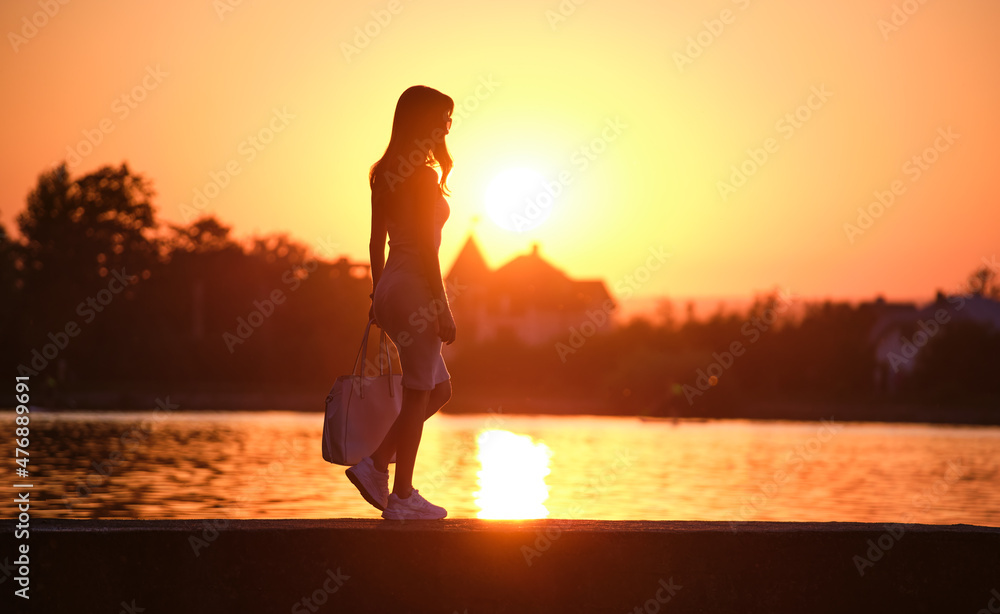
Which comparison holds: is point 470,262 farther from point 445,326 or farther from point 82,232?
point 445,326

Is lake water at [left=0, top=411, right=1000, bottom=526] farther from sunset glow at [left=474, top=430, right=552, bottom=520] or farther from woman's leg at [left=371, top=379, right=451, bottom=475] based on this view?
woman's leg at [left=371, top=379, right=451, bottom=475]

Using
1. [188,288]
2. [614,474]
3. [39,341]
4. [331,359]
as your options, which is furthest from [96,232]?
[614,474]

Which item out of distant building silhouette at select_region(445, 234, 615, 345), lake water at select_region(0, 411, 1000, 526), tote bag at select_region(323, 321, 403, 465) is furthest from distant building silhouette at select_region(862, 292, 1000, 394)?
tote bag at select_region(323, 321, 403, 465)

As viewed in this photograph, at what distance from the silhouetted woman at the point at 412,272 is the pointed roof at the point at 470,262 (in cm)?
8607

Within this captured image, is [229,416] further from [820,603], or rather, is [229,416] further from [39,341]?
[820,603]

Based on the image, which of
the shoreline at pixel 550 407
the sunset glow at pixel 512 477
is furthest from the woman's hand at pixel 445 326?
the shoreline at pixel 550 407

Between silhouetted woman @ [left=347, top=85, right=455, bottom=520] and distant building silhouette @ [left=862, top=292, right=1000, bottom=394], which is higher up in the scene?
distant building silhouette @ [left=862, top=292, right=1000, bottom=394]

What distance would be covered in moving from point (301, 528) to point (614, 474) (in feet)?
56.0

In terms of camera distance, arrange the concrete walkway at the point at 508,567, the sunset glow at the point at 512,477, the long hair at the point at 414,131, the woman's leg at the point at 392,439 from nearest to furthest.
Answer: the concrete walkway at the point at 508,567 → the long hair at the point at 414,131 → the woman's leg at the point at 392,439 → the sunset glow at the point at 512,477

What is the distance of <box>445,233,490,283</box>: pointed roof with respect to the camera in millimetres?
92312

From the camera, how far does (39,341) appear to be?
183ft

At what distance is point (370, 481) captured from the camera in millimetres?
5918

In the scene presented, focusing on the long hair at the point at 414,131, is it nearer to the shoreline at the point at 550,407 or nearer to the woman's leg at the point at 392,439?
the woman's leg at the point at 392,439

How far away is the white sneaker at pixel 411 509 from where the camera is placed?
5742mm
